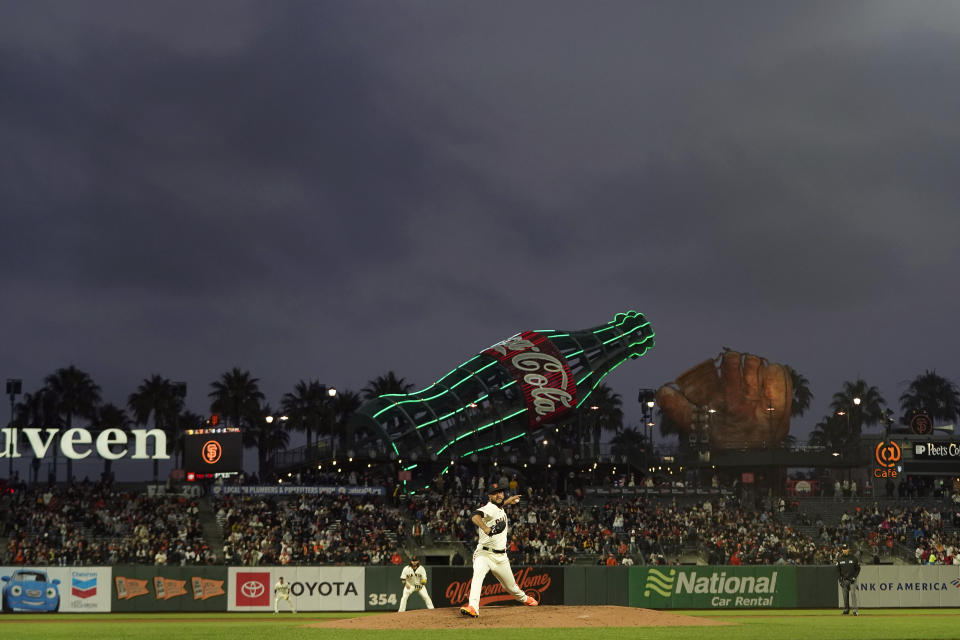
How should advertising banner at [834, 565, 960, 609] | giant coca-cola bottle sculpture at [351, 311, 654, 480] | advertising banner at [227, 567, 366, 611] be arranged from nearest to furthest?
advertising banner at [227, 567, 366, 611]
advertising banner at [834, 565, 960, 609]
giant coca-cola bottle sculpture at [351, 311, 654, 480]

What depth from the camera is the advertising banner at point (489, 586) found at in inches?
1449

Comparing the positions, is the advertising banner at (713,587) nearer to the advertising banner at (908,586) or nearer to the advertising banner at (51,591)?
the advertising banner at (908,586)

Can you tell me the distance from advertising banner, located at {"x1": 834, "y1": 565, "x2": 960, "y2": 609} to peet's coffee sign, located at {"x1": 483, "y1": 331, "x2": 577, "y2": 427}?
25344 mm

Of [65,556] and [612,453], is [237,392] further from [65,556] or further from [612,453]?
[65,556]

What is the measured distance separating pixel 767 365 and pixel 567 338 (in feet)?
100

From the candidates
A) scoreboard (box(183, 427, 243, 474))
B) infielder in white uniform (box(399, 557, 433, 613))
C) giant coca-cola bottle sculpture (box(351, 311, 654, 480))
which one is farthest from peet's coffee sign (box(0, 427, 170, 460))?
infielder in white uniform (box(399, 557, 433, 613))

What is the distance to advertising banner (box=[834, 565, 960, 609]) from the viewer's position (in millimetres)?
40625

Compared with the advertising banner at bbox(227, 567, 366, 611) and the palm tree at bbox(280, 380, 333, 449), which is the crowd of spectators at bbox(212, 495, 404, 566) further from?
the palm tree at bbox(280, 380, 333, 449)

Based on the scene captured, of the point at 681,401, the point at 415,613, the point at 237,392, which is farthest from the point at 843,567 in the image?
the point at 237,392

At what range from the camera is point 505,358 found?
205ft

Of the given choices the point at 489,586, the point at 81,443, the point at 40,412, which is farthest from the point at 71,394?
the point at 489,586

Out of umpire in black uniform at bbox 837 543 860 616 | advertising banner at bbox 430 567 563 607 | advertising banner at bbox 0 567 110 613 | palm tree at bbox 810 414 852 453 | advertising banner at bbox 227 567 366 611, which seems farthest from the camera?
palm tree at bbox 810 414 852 453

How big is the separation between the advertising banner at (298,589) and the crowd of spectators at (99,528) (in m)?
4.69

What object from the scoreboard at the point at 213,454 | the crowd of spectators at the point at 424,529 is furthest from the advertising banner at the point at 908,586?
the scoreboard at the point at 213,454
